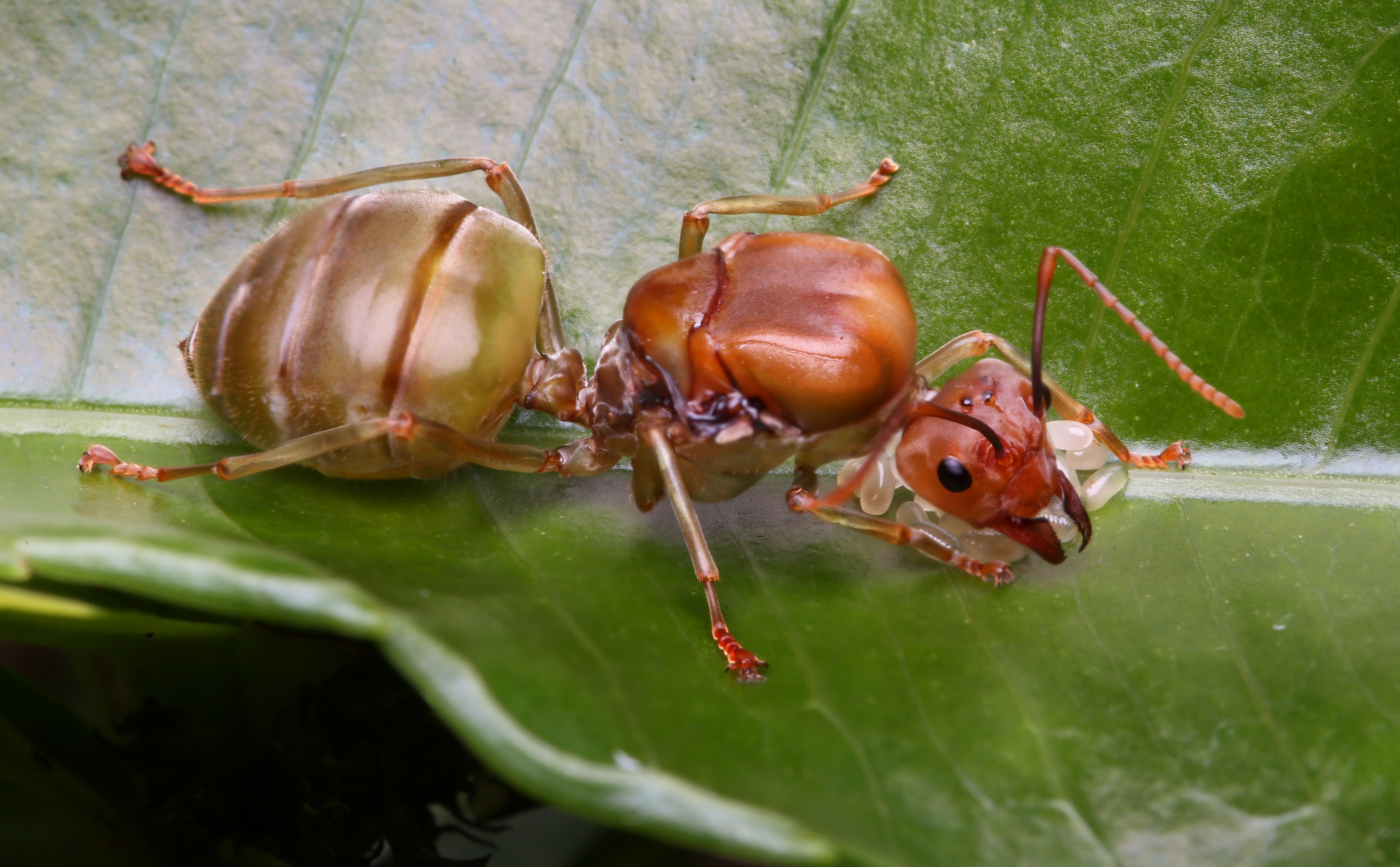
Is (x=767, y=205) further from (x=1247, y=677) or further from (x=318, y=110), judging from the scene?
(x=1247, y=677)

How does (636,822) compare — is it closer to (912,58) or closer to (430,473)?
(430,473)

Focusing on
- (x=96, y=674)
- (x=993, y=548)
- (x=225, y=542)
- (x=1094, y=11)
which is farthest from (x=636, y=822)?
(x=1094, y=11)

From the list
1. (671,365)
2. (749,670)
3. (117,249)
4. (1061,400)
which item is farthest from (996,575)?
(117,249)

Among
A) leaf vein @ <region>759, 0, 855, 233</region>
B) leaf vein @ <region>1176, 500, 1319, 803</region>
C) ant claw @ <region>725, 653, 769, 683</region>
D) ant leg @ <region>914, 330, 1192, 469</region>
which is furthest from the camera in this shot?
leaf vein @ <region>759, 0, 855, 233</region>

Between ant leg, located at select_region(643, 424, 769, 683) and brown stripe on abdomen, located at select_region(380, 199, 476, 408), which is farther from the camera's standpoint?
brown stripe on abdomen, located at select_region(380, 199, 476, 408)

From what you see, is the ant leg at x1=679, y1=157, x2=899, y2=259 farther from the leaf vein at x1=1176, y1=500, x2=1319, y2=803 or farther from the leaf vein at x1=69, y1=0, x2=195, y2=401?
the leaf vein at x1=69, y1=0, x2=195, y2=401

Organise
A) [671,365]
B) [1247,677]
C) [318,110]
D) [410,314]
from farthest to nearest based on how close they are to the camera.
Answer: [318,110] → [671,365] → [410,314] → [1247,677]

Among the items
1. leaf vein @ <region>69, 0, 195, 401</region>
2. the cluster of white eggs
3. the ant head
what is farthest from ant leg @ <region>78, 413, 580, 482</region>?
the ant head
